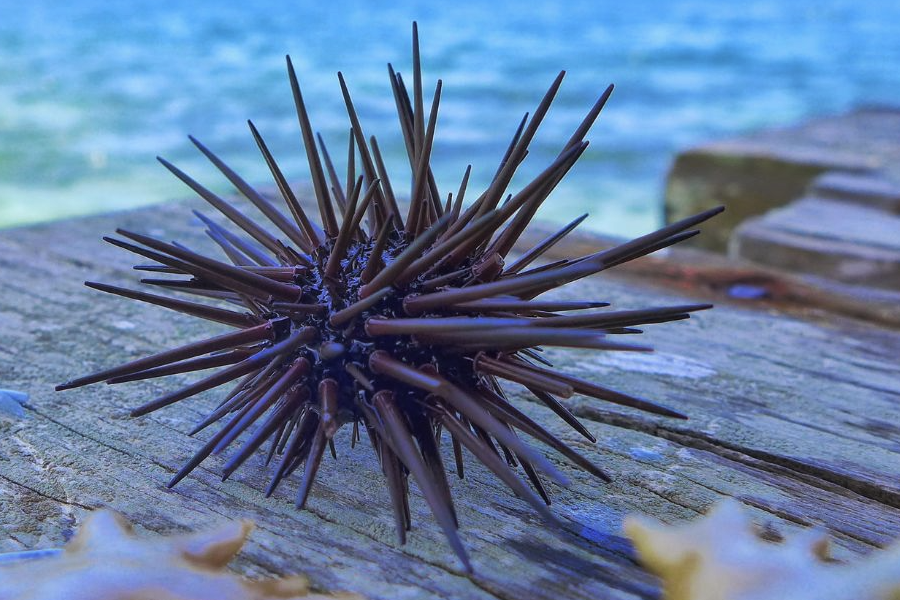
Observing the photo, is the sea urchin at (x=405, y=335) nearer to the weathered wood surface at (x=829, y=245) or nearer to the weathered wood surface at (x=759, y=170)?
A: the weathered wood surface at (x=829, y=245)

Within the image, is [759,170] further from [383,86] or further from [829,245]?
[383,86]

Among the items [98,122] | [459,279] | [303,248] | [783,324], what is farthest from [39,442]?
[98,122]

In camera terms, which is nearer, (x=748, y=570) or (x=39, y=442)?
(x=748, y=570)

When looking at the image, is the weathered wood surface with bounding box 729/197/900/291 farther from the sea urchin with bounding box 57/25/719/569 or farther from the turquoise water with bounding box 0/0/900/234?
the turquoise water with bounding box 0/0/900/234

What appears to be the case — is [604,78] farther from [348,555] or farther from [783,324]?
[348,555]

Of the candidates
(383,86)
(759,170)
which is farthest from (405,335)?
(383,86)

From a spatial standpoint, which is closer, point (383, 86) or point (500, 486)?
point (500, 486)
